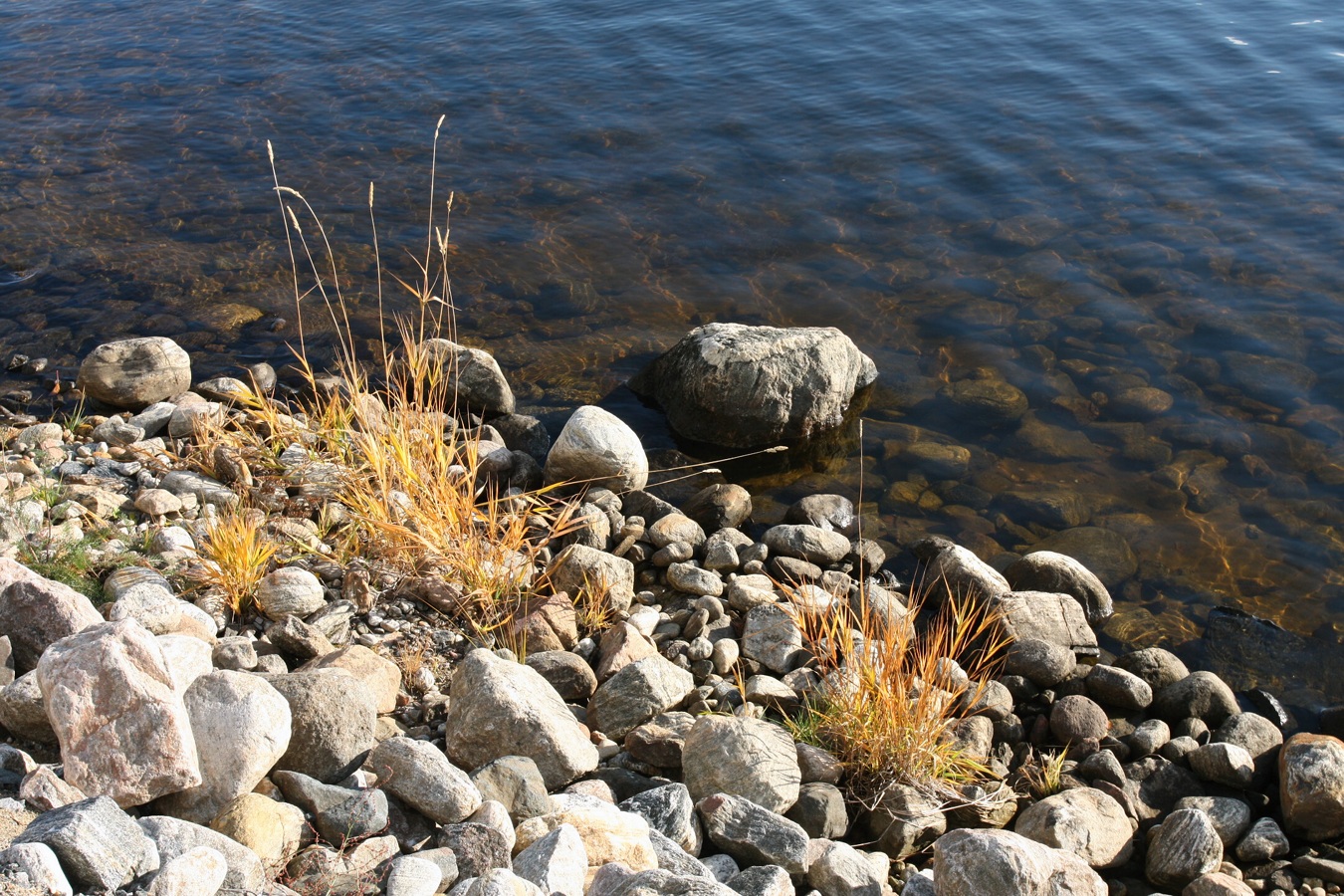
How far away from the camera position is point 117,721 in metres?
2.66

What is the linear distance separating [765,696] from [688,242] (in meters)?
5.21

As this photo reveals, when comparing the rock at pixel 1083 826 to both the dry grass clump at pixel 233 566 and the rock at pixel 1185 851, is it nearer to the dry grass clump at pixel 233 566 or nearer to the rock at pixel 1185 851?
the rock at pixel 1185 851

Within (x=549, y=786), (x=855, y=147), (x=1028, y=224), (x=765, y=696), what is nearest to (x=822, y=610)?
(x=765, y=696)

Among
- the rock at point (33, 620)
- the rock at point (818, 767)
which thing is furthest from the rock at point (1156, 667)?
the rock at point (33, 620)

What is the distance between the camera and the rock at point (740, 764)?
11.6 ft

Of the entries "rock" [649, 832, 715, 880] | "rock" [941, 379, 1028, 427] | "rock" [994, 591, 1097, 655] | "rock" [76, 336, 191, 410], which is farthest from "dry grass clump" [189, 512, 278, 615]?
"rock" [941, 379, 1028, 427]

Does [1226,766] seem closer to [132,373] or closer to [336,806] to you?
[336,806]

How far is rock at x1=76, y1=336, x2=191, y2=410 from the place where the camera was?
652 cm

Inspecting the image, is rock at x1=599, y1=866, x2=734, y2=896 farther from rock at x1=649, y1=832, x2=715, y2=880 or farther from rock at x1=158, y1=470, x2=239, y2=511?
rock at x1=158, y1=470, x2=239, y2=511

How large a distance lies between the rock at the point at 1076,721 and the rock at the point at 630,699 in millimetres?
1674

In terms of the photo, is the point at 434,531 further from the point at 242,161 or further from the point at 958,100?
the point at 958,100

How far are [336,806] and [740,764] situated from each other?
1.34 metres

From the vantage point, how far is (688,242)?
28.7ft

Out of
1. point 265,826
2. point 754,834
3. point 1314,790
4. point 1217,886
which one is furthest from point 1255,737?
point 265,826
